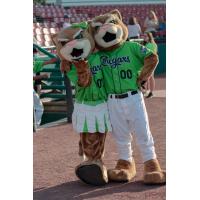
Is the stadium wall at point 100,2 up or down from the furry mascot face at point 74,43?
up

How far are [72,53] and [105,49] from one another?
1.10 ft

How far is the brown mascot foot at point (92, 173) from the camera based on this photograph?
475cm

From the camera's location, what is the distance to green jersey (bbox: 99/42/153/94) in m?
4.77

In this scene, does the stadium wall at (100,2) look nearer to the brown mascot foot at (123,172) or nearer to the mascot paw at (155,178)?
the brown mascot foot at (123,172)

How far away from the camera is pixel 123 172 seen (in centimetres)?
488

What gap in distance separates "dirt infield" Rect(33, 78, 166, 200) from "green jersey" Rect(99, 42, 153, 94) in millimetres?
892

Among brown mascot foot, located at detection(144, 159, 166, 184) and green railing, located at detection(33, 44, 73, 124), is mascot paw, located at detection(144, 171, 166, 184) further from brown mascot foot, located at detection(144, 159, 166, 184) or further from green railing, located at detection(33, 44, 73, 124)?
green railing, located at detection(33, 44, 73, 124)

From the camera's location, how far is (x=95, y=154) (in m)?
4.84

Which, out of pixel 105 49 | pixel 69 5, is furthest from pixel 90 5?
pixel 105 49

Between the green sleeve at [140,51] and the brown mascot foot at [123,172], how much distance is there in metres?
0.99

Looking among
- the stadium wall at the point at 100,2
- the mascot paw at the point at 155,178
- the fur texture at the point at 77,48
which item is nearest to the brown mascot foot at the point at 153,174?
the mascot paw at the point at 155,178

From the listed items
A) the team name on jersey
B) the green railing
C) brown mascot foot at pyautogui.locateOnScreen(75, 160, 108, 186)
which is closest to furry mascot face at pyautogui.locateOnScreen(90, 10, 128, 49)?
the team name on jersey

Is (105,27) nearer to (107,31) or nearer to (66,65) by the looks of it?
(107,31)
